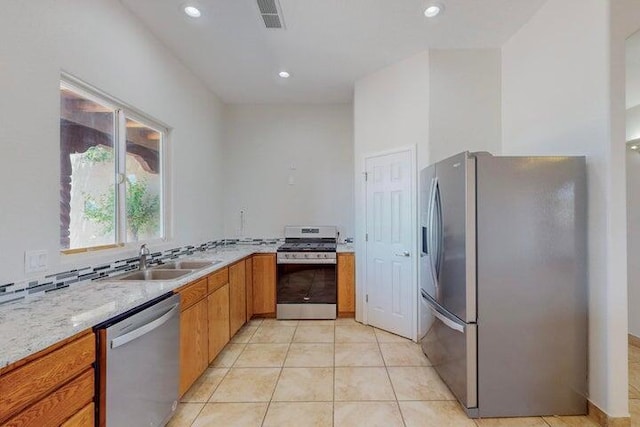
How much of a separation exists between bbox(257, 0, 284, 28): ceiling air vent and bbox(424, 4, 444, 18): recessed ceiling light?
1197 mm

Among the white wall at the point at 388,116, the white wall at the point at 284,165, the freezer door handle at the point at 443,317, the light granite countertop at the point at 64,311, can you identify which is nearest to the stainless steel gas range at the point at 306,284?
the white wall at the point at 388,116

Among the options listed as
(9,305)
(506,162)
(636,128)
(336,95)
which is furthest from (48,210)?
(636,128)

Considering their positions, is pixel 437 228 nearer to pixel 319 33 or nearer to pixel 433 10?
pixel 433 10

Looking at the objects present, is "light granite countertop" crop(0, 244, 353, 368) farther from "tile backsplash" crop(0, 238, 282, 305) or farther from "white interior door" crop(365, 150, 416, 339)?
"white interior door" crop(365, 150, 416, 339)

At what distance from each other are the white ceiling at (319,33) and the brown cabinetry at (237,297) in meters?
2.21

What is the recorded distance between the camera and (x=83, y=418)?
1.22 m

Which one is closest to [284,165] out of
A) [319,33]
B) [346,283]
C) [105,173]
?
[346,283]

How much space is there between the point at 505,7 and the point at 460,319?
8.12ft

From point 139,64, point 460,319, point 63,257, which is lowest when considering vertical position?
point 460,319

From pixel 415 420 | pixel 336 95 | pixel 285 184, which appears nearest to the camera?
pixel 415 420

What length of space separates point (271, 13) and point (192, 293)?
2293 millimetres

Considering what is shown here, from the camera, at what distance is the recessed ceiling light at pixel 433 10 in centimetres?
236

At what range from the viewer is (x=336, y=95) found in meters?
4.14

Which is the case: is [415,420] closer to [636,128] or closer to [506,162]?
[506,162]
